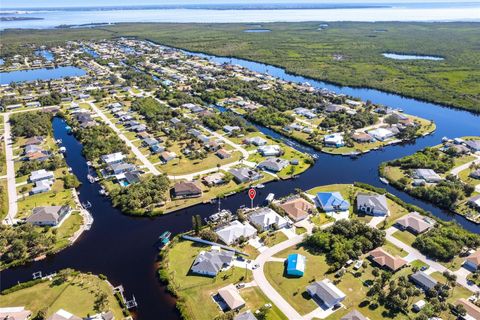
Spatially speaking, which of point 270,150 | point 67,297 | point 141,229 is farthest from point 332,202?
point 67,297

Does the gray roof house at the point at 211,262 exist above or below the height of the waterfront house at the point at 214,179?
below

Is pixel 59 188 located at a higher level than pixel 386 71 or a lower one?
lower

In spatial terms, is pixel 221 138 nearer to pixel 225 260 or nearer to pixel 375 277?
pixel 225 260

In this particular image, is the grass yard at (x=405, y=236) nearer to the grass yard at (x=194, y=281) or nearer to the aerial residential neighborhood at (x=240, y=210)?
the aerial residential neighborhood at (x=240, y=210)

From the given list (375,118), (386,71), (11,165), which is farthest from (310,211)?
(386,71)

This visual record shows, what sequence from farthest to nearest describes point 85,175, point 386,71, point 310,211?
point 386,71
point 85,175
point 310,211

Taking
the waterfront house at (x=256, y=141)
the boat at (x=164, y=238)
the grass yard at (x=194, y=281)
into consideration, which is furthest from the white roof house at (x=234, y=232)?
the waterfront house at (x=256, y=141)

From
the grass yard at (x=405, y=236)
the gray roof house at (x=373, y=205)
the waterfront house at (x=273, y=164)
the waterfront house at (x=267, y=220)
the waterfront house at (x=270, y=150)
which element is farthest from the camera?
the waterfront house at (x=270, y=150)
